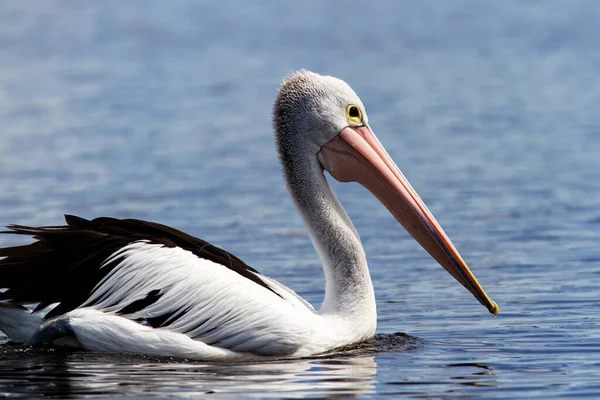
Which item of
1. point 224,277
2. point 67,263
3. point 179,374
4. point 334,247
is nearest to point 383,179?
point 334,247

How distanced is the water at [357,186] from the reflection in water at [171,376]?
20mm

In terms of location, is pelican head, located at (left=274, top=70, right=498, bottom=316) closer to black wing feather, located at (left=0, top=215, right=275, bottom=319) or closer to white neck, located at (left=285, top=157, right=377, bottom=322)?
white neck, located at (left=285, top=157, right=377, bottom=322)

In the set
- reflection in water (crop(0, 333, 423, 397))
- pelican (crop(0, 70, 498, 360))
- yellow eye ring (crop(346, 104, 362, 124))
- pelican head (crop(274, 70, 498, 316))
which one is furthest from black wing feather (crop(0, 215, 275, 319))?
yellow eye ring (crop(346, 104, 362, 124))

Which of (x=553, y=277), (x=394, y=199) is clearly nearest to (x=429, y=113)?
(x=553, y=277)

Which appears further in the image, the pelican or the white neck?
the white neck

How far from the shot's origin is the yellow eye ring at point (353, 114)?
7.09 metres

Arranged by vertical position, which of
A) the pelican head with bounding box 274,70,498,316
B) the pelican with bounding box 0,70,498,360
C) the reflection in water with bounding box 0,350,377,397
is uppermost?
the pelican head with bounding box 274,70,498,316

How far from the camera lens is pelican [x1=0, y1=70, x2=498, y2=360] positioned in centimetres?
652

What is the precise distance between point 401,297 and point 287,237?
7.08 ft

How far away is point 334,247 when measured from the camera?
6.95 m

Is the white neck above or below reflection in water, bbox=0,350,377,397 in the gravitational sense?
above

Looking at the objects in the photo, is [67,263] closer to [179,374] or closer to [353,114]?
[179,374]

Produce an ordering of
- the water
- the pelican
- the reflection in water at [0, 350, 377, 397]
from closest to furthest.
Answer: the reflection in water at [0, 350, 377, 397] → the water → the pelican

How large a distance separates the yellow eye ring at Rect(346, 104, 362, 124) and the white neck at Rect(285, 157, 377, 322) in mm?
296
